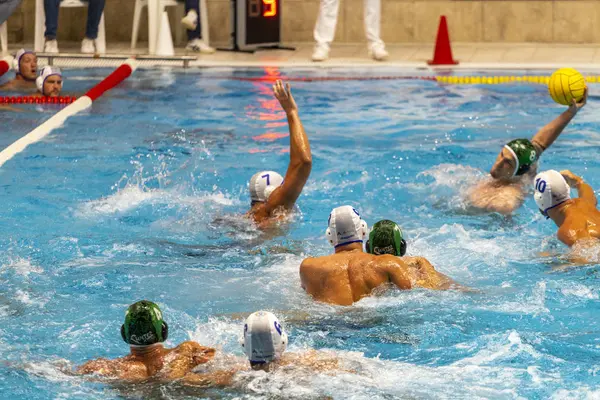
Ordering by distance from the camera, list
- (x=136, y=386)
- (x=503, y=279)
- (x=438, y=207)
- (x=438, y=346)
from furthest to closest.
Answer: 1. (x=438, y=207)
2. (x=503, y=279)
3. (x=438, y=346)
4. (x=136, y=386)

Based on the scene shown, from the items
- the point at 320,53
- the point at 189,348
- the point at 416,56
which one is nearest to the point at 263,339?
the point at 189,348

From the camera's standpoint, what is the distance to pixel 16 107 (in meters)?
11.1

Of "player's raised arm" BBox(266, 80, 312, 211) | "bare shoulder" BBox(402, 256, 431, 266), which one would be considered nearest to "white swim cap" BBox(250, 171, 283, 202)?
"player's raised arm" BBox(266, 80, 312, 211)

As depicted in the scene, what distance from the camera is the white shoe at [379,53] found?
13047mm

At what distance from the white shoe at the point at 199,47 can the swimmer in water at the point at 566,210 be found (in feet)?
26.5

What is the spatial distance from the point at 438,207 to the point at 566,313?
2208 mm

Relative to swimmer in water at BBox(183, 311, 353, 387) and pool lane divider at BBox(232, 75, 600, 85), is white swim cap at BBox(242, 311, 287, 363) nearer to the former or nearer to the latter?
swimmer in water at BBox(183, 311, 353, 387)

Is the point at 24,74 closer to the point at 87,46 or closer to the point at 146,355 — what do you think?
the point at 87,46

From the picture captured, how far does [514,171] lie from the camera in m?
7.23

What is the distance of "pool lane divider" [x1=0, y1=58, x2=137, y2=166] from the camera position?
9.12 metres

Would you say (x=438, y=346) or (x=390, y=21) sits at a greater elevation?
(x=390, y=21)

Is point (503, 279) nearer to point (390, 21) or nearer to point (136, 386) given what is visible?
point (136, 386)

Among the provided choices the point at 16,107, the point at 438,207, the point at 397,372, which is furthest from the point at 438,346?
the point at 16,107

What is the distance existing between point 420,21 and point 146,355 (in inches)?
425
